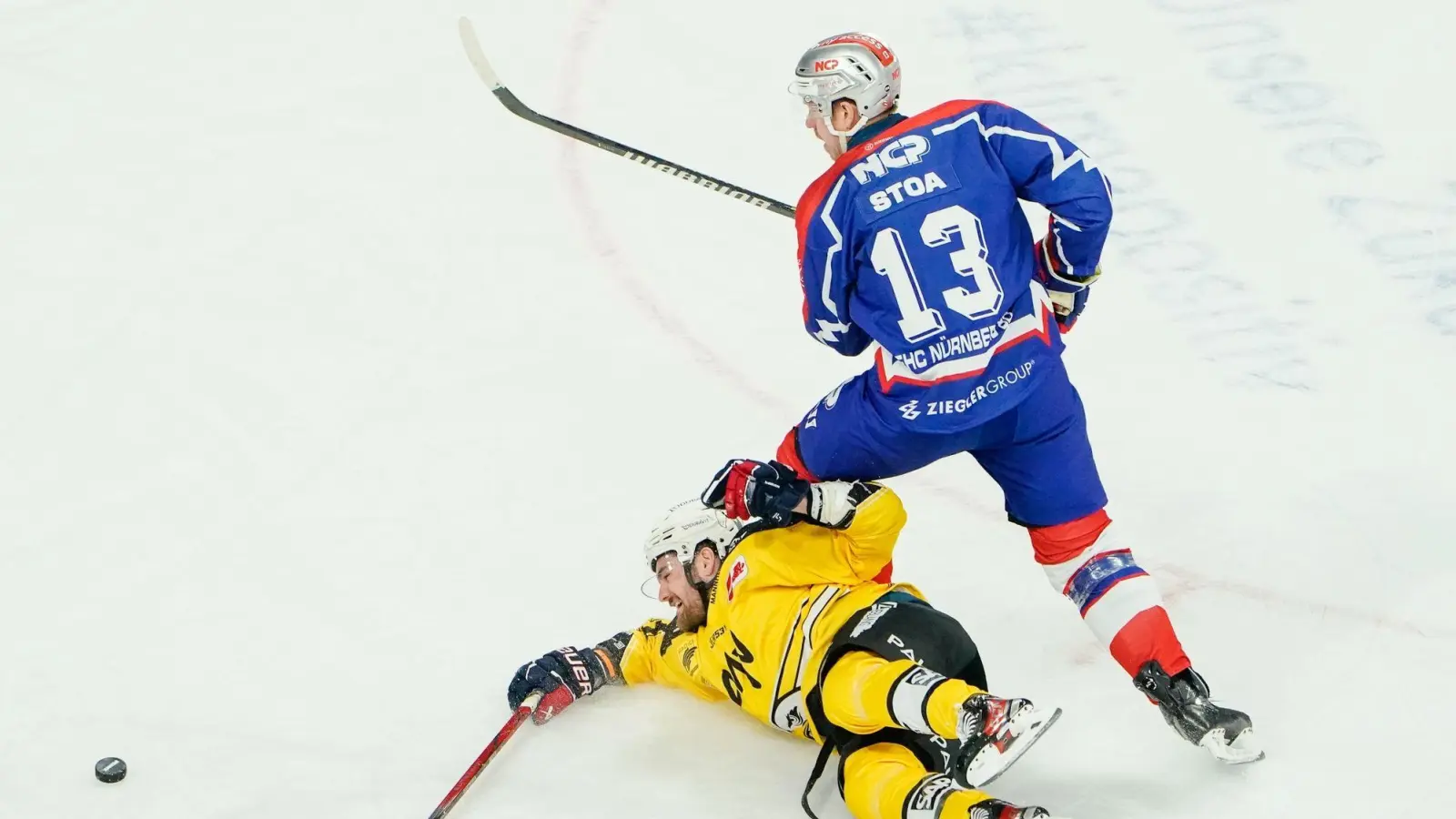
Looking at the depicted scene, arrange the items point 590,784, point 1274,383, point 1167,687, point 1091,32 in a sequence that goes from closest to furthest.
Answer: point 1167,687 < point 590,784 < point 1274,383 < point 1091,32

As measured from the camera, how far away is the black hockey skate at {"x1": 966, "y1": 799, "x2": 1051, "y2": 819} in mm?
3301

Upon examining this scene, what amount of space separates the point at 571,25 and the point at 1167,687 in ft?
13.4

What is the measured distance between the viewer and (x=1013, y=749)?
3.25 m

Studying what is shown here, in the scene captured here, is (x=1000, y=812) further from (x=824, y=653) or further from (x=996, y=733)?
(x=824, y=653)

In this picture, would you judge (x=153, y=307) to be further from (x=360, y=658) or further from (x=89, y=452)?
(x=360, y=658)

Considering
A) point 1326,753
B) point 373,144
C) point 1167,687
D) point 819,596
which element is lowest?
point 1326,753

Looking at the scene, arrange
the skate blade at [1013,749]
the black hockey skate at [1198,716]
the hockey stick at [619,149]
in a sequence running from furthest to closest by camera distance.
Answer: the hockey stick at [619,149] → the black hockey skate at [1198,716] → the skate blade at [1013,749]

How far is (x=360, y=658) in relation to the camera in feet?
14.6

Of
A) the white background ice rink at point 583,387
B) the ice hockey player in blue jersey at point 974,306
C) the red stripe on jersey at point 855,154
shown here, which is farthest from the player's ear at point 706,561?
the red stripe on jersey at point 855,154

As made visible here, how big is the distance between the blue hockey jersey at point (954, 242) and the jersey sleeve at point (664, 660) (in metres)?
0.80

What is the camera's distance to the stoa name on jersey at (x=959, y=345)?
3.71 meters

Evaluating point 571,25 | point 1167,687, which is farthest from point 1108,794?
point 571,25

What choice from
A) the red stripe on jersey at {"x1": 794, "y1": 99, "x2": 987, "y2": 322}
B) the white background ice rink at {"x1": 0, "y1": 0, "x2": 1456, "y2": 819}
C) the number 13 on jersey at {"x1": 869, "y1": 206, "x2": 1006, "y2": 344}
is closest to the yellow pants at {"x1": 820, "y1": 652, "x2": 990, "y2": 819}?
the white background ice rink at {"x1": 0, "y1": 0, "x2": 1456, "y2": 819}

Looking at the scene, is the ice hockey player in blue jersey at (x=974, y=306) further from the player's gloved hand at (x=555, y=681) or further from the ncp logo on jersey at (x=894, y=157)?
the player's gloved hand at (x=555, y=681)
